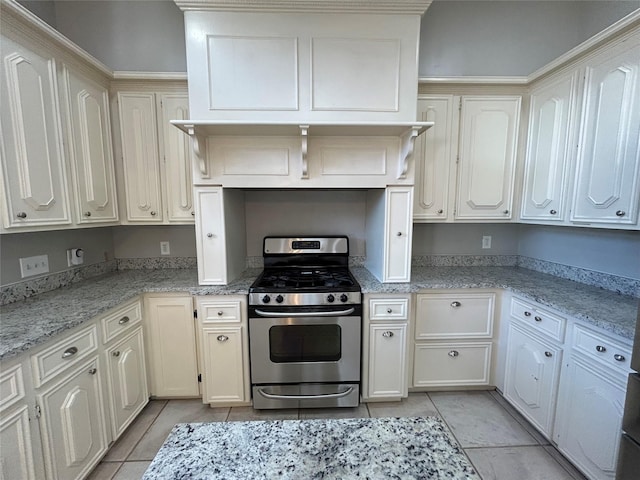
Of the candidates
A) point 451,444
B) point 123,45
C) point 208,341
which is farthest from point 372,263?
point 123,45

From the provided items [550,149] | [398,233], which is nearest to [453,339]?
[398,233]

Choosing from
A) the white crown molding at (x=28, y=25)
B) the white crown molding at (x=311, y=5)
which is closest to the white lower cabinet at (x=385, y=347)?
the white crown molding at (x=311, y=5)

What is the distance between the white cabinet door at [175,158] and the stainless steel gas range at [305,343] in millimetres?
913

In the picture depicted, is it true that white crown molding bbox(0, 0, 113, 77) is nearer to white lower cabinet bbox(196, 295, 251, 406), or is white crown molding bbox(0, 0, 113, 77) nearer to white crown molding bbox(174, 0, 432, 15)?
white crown molding bbox(174, 0, 432, 15)

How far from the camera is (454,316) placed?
2.22 metres

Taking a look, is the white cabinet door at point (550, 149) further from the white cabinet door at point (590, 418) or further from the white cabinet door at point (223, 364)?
the white cabinet door at point (223, 364)

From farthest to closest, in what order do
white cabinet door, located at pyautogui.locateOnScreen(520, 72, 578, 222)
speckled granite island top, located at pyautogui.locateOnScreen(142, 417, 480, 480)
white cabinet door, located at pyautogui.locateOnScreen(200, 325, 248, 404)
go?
white cabinet door, located at pyautogui.locateOnScreen(200, 325, 248, 404) → white cabinet door, located at pyautogui.locateOnScreen(520, 72, 578, 222) → speckled granite island top, located at pyautogui.locateOnScreen(142, 417, 480, 480)

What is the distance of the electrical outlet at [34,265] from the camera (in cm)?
175

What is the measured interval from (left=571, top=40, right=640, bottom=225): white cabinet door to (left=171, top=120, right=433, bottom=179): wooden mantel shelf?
1.01 meters

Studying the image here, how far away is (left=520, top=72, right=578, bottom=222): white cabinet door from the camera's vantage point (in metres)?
1.94

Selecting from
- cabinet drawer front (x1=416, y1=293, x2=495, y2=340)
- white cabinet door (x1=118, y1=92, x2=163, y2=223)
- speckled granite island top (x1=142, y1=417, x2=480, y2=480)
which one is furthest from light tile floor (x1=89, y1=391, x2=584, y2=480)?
white cabinet door (x1=118, y1=92, x2=163, y2=223)

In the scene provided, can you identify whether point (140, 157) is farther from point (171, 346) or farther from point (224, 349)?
point (224, 349)

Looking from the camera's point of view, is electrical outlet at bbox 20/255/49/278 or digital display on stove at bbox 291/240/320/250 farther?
digital display on stove at bbox 291/240/320/250

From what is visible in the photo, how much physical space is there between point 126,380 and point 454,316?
7.90 feet
